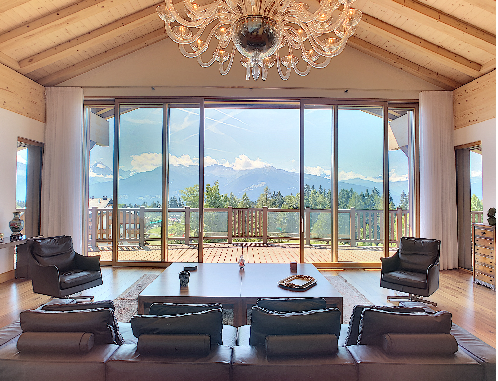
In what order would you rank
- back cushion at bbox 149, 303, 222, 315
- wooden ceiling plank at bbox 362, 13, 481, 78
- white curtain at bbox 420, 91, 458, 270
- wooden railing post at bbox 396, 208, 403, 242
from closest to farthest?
back cushion at bbox 149, 303, 222, 315, wooden ceiling plank at bbox 362, 13, 481, 78, white curtain at bbox 420, 91, 458, 270, wooden railing post at bbox 396, 208, 403, 242

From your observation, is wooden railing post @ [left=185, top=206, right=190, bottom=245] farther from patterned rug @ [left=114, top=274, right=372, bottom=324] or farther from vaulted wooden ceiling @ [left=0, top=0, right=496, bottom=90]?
vaulted wooden ceiling @ [left=0, top=0, right=496, bottom=90]

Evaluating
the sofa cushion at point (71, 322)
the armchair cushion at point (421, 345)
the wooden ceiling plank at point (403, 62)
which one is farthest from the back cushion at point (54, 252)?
the wooden ceiling plank at point (403, 62)

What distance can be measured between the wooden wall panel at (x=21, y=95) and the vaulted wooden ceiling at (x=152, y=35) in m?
0.13

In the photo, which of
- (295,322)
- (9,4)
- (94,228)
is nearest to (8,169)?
(94,228)

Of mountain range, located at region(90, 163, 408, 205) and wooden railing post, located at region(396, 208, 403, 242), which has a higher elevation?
mountain range, located at region(90, 163, 408, 205)

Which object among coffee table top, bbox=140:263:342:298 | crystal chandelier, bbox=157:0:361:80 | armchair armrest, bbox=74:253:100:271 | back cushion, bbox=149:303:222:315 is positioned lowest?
coffee table top, bbox=140:263:342:298

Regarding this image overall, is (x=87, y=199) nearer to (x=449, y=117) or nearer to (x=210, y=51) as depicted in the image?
(x=210, y=51)

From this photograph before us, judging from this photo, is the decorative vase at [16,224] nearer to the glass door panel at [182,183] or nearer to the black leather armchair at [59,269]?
the black leather armchair at [59,269]

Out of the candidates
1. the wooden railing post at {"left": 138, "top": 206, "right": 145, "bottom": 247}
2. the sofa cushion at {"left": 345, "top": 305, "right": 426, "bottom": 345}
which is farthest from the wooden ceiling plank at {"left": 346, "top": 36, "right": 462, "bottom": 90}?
the sofa cushion at {"left": 345, "top": 305, "right": 426, "bottom": 345}

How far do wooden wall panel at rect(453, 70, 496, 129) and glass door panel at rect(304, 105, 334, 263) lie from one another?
2.15m

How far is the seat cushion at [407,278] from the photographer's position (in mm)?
3512

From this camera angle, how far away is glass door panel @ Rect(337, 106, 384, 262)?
5613 mm

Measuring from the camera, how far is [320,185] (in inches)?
225

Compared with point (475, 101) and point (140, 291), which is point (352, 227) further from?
point (140, 291)
